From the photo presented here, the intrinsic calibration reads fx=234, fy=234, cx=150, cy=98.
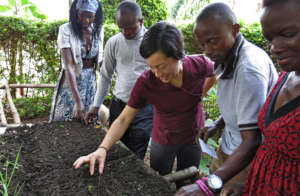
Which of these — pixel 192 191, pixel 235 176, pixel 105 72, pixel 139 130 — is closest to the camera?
pixel 192 191

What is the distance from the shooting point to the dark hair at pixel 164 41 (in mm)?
1416

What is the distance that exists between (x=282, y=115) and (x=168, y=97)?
0.91 m

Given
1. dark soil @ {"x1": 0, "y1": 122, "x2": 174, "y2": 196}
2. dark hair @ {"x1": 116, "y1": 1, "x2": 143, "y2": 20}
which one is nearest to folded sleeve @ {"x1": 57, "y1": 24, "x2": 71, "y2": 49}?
dark hair @ {"x1": 116, "y1": 1, "x2": 143, "y2": 20}

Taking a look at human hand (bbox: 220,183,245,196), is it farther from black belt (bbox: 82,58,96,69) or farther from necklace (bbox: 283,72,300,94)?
black belt (bbox: 82,58,96,69)

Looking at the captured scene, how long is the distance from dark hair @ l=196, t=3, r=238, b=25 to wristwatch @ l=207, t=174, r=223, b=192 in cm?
74

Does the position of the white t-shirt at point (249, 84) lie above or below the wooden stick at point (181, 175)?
above

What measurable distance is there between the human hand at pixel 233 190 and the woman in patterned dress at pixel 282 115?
7 cm

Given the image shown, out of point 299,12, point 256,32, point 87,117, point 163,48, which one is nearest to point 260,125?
point 299,12

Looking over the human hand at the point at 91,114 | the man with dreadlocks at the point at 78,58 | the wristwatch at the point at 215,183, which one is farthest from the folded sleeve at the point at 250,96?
the man with dreadlocks at the point at 78,58

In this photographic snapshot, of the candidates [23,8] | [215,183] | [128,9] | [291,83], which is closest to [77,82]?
[128,9]

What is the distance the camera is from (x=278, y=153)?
0.89 m

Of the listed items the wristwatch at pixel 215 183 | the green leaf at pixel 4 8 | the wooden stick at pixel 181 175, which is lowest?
the wooden stick at pixel 181 175

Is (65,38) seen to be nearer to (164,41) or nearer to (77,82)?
(77,82)

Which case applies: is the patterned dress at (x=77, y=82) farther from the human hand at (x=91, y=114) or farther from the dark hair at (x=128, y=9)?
the dark hair at (x=128, y=9)
